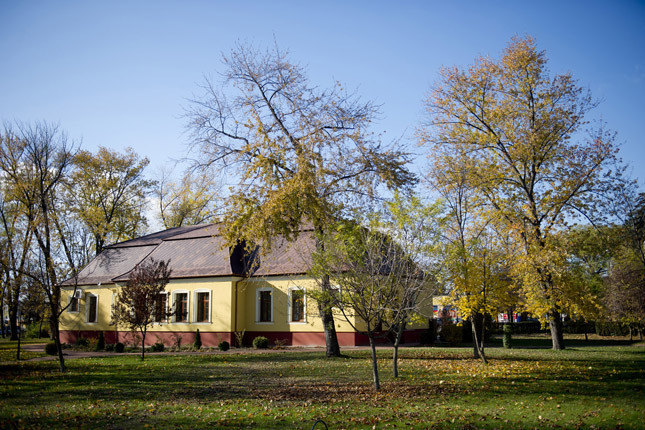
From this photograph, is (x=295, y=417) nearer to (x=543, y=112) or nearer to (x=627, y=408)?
(x=627, y=408)

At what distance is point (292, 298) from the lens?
2567 cm

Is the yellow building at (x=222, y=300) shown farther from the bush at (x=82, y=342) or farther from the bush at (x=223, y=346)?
the bush at (x=223, y=346)

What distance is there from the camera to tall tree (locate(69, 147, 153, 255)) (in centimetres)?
3988

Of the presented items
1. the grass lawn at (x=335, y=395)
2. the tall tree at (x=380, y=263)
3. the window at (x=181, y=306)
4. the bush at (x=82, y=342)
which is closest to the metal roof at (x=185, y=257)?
the window at (x=181, y=306)

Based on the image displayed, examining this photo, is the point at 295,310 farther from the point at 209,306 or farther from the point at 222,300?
the point at 209,306

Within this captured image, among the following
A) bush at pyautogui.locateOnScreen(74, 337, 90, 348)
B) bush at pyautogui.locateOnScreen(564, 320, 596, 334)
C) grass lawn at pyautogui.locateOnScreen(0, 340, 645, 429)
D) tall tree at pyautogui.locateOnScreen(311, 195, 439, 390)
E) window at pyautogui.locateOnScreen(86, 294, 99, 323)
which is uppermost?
tall tree at pyautogui.locateOnScreen(311, 195, 439, 390)

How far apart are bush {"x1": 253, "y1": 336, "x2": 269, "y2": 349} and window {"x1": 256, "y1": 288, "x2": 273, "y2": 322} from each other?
186 centimetres

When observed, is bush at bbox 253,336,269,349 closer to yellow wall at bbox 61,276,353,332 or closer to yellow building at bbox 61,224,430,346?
yellow building at bbox 61,224,430,346

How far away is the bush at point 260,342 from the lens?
24469 millimetres

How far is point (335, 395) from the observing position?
10.2 metres

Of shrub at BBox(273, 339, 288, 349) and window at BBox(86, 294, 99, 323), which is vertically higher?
window at BBox(86, 294, 99, 323)

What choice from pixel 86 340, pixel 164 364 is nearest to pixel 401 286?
pixel 164 364

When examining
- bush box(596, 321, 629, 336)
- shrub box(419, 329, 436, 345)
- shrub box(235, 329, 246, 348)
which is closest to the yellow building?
shrub box(235, 329, 246, 348)

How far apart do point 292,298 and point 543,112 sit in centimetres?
1533
